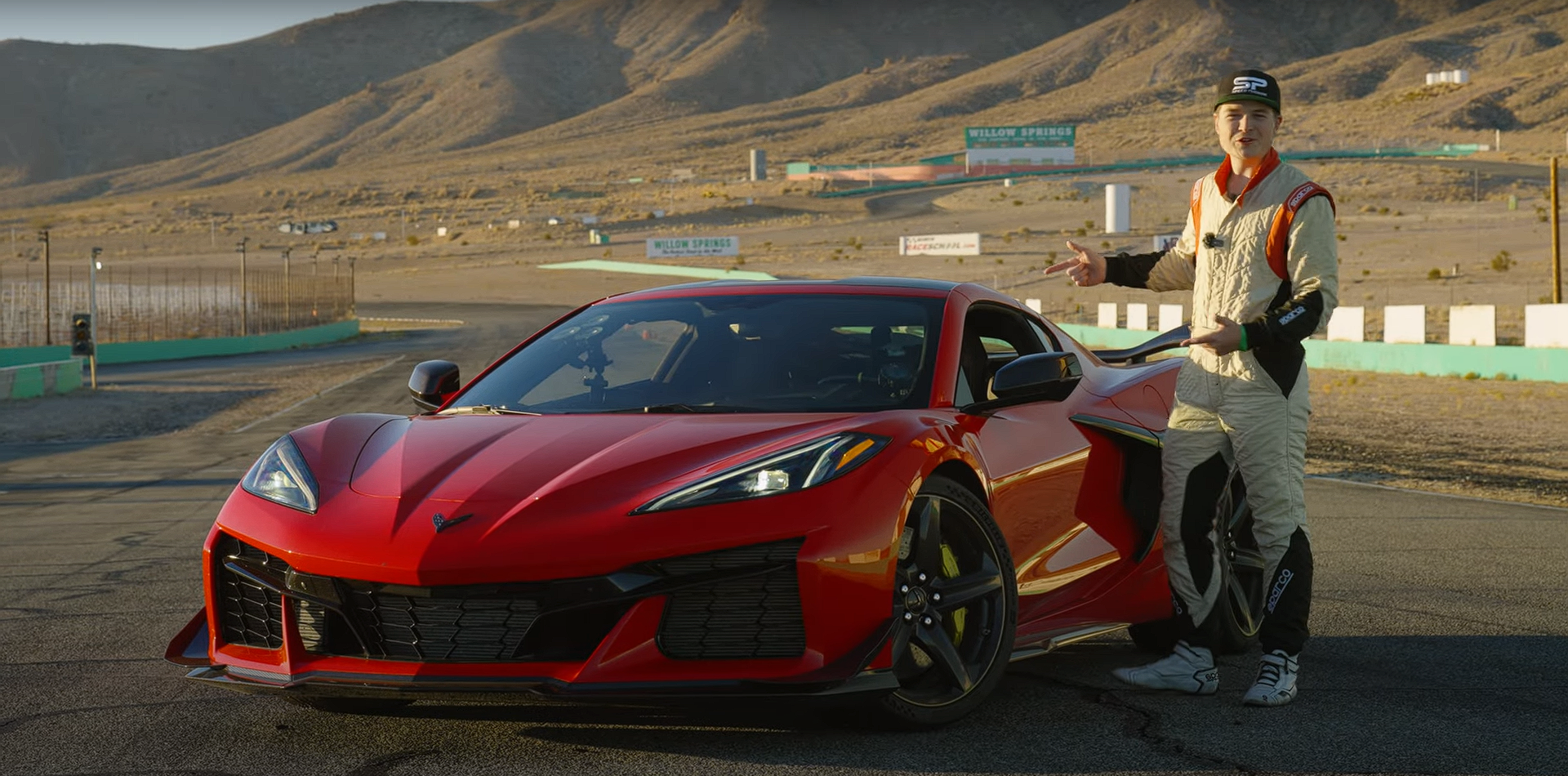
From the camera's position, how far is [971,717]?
5441 mm

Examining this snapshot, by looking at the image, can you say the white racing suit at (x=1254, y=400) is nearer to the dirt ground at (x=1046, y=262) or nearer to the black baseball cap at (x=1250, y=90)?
the black baseball cap at (x=1250, y=90)

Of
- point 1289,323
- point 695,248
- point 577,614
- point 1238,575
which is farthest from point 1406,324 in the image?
point 695,248

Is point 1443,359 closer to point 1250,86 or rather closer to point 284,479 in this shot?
point 1250,86

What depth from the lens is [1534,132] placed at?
471ft

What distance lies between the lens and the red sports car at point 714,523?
186 inches

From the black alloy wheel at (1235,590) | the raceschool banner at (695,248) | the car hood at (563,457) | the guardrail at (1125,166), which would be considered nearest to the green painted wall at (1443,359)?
the black alloy wheel at (1235,590)

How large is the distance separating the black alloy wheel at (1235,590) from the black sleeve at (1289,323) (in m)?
0.83

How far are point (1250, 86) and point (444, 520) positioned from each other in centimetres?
302

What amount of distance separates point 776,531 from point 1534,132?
153m

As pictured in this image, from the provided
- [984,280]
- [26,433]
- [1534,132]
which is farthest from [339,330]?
[1534,132]

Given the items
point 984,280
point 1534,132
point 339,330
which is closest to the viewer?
point 339,330

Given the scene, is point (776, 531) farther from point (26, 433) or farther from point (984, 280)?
point (984, 280)

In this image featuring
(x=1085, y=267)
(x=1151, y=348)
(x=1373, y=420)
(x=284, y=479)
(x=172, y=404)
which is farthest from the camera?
(x=172, y=404)

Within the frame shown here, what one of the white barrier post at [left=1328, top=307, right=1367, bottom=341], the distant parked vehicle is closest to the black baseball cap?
the white barrier post at [left=1328, top=307, right=1367, bottom=341]
